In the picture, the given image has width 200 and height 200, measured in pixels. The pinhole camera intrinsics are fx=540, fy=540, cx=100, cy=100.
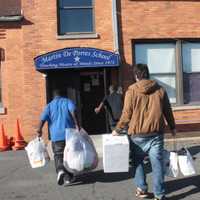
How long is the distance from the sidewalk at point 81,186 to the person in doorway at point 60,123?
0.90ft

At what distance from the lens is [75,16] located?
15.6m

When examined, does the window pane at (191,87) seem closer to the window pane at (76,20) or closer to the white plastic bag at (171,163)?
the window pane at (76,20)


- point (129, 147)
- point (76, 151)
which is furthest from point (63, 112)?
point (129, 147)

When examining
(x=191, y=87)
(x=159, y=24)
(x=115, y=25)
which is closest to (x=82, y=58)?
(x=115, y=25)

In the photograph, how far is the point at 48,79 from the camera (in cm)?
1546

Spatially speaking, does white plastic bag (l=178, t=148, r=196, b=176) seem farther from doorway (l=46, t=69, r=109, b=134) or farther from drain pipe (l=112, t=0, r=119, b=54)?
doorway (l=46, t=69, r=109, b=134)

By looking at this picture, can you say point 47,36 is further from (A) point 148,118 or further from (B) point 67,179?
(A) point 148,118

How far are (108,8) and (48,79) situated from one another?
266 cm

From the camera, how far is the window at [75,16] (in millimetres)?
15539

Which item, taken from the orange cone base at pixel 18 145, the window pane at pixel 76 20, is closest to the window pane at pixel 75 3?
the window pane at pixel 76 20

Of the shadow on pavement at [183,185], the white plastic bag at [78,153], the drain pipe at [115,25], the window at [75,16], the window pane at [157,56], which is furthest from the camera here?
the window pane at [157,56]

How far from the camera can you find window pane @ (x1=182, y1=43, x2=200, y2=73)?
1590cm

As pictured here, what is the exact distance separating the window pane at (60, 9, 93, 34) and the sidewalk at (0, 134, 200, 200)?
5.42 meters

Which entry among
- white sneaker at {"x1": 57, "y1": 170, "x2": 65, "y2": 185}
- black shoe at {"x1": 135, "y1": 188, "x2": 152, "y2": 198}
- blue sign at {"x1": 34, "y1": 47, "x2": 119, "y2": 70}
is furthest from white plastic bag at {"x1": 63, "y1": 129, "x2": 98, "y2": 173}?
blue sign at {"x1": 34, "y1": 47, "x2": 119, "y2": 70}
